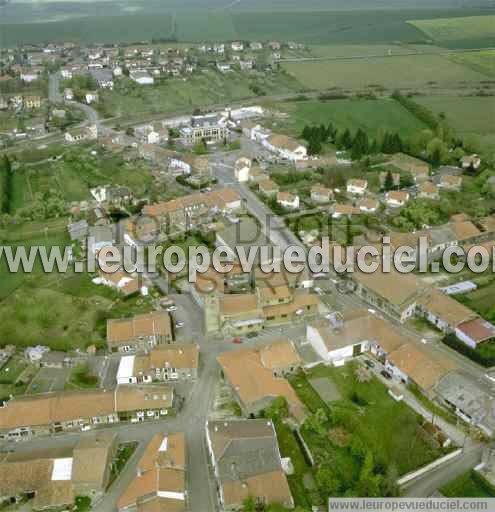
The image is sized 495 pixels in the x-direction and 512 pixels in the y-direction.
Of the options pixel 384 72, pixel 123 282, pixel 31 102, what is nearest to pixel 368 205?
pixel 123 282

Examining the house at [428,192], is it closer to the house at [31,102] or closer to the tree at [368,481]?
the tree at [368,481]

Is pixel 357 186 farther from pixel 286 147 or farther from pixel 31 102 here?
pixel 31 102

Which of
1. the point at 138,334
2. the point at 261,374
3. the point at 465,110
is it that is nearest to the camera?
the point at 261,374

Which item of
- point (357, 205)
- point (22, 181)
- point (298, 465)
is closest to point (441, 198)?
point (357, 205)

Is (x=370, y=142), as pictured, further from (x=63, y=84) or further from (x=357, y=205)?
(x=63, y=84)

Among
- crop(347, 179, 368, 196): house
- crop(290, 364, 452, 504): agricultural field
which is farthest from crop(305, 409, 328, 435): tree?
crop(347, 179, 368, 196): house

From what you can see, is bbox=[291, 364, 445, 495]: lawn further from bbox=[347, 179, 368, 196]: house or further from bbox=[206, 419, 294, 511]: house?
bbox=[347, 179, 368, 196]: house
